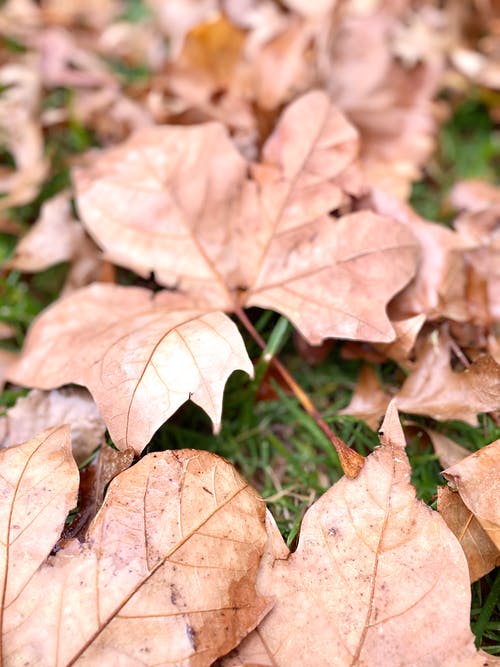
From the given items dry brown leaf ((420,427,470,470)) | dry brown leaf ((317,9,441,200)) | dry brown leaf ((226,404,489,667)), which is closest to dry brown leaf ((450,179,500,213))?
dry brown leaf ((317,9,441,200))

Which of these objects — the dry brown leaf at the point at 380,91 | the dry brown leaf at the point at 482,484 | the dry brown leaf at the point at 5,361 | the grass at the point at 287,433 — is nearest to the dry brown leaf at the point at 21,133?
the grass at the point at 287,433

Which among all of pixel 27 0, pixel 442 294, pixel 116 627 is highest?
pixel 27 0

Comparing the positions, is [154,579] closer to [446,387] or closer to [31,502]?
[31,502]

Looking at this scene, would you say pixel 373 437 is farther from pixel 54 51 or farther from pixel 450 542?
pixel 54 51

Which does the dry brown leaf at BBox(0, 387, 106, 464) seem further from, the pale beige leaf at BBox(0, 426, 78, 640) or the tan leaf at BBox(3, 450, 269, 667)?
the tan leaf at BBox(3, 450, 269, 667)

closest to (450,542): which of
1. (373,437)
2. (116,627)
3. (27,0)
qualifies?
(373,437)
